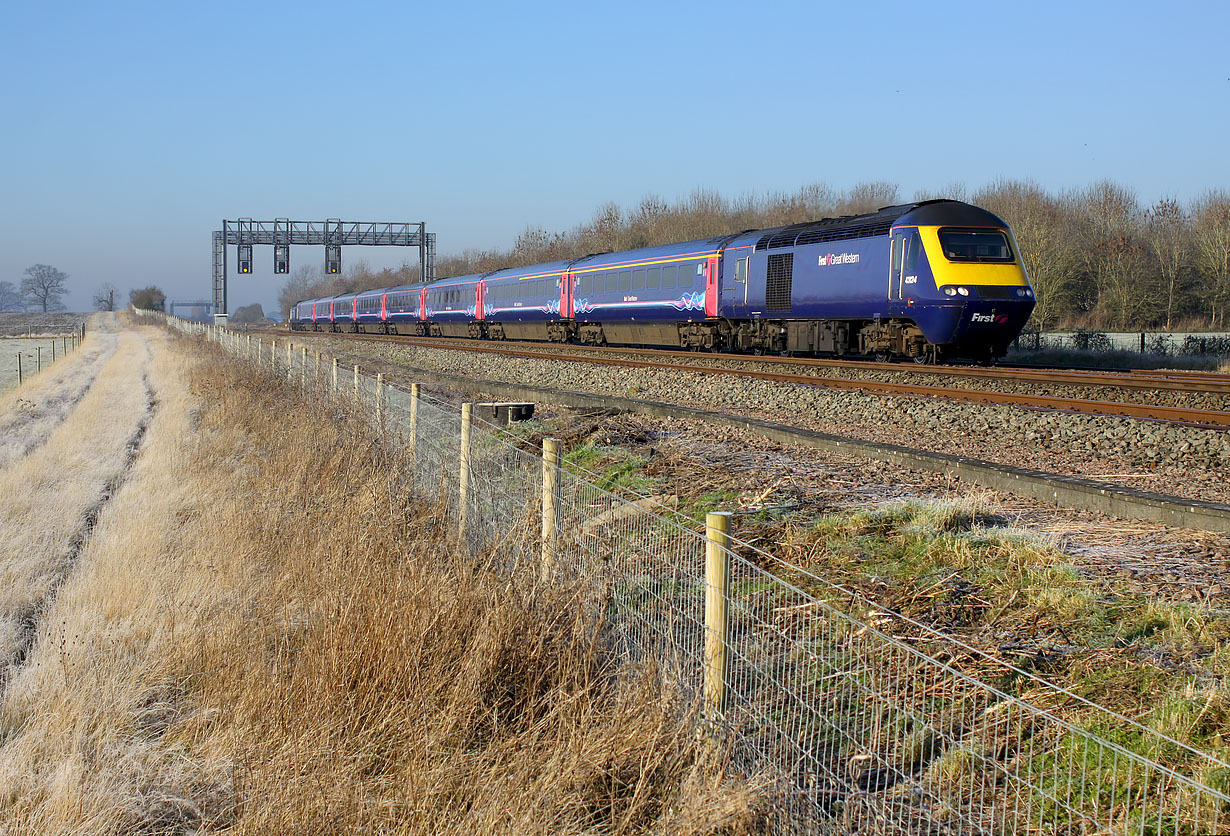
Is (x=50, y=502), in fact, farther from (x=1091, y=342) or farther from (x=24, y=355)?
(x=24, y=355)

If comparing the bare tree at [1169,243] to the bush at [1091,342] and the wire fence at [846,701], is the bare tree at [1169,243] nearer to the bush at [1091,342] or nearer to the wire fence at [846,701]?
the bush at [1091,342]

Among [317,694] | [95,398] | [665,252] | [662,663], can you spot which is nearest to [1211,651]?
[662,663]

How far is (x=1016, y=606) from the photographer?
554 centimetres

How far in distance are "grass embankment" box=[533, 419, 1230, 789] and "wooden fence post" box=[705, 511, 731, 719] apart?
1.27 ft

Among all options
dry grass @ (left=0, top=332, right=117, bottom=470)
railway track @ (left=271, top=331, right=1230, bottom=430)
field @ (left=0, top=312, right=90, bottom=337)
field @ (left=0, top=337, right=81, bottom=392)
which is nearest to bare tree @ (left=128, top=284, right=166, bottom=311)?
field @ (left=0, top=312, right=90, bottom=337)

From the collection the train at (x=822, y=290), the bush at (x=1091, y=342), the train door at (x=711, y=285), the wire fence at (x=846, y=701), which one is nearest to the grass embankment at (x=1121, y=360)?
the bush at (x=1091, y=342)

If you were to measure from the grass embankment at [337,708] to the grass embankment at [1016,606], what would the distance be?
3.76 ft

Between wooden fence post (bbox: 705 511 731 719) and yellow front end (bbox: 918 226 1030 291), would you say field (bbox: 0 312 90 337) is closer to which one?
yellow front end (bbox: 918 226 1030 291)

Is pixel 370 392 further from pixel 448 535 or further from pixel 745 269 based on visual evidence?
pixel 745 269

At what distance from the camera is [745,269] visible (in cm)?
2350

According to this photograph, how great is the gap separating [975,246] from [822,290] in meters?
3.41

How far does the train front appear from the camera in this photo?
18.0 meters

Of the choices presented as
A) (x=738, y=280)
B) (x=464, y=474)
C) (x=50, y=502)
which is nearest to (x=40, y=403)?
(x=50, y=502)

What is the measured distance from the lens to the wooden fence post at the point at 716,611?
3854mm
